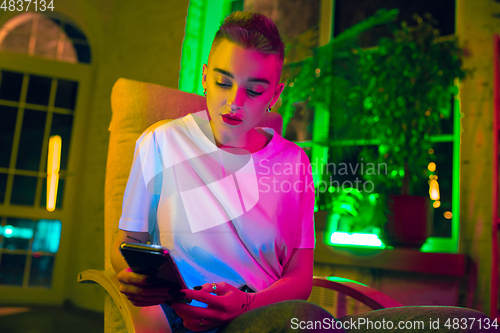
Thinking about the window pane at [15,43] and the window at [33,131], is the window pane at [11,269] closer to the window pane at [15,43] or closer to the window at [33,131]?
the window at [33,131]

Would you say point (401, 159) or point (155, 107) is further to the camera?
point (401, 159)

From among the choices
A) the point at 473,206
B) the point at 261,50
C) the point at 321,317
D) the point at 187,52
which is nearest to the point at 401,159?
the point at 473,206

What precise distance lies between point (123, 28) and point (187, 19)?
82 centimetres

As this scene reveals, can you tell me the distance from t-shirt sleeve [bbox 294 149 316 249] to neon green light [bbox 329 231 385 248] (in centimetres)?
147

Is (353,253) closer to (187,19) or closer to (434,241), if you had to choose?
(434,241)

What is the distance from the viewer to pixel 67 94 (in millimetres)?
4098

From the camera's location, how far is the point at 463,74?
2.31 metres

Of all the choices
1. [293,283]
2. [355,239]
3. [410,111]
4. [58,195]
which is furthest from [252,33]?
[58,195]

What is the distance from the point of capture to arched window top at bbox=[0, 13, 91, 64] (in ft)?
13.3

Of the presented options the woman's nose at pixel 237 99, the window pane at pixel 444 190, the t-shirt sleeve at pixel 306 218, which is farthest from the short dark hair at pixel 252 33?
the window pane at pixel 444 190

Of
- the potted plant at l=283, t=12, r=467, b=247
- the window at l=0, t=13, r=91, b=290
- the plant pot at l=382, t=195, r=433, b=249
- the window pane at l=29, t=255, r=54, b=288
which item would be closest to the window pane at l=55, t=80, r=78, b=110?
the window at l=0, t=13, r=91, b=290

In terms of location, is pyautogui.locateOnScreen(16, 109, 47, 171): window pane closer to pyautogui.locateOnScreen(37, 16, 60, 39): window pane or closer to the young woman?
pyautogui.locateOnScreen(37, 16, 60, 39): window pane

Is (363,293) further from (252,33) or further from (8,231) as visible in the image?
(8,231)

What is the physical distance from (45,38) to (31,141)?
106 centimetres
